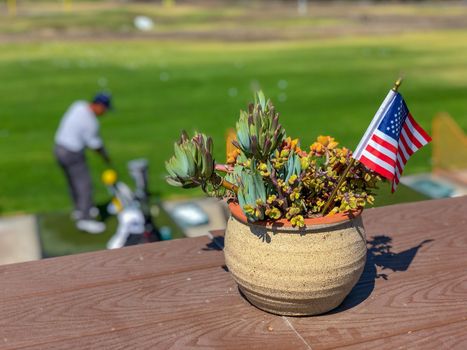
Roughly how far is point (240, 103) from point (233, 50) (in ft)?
44.6

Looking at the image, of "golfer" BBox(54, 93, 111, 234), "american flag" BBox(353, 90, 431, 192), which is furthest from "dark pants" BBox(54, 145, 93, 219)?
"american flag" BBox(353, 90, 431, 192)

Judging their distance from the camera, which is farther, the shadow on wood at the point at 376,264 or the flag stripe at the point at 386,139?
the shadow on wood at the point at 376,264

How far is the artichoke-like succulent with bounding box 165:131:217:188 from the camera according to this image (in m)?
2.44

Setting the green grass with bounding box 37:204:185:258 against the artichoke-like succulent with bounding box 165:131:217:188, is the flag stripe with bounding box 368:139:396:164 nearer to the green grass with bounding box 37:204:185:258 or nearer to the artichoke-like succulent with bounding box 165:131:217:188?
the artichoke-like succulent with bounding box 165:131:217:188

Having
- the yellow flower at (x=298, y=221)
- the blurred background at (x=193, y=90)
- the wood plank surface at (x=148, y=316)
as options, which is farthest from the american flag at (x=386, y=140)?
the blurred background at (x=193, y=90)

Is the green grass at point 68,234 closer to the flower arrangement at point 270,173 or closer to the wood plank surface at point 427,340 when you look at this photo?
the flower arrangement at point 270,173

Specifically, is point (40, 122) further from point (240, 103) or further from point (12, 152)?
point (240, 103)

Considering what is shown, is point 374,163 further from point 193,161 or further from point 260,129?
point 193,161

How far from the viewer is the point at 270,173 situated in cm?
244

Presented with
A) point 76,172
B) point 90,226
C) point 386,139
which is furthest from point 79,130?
point 386,139

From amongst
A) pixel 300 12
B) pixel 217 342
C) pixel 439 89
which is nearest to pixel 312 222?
pixel 217 342

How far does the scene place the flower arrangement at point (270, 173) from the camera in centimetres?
241

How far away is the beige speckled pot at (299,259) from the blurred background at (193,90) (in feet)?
5.19

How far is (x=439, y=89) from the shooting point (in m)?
19.3
